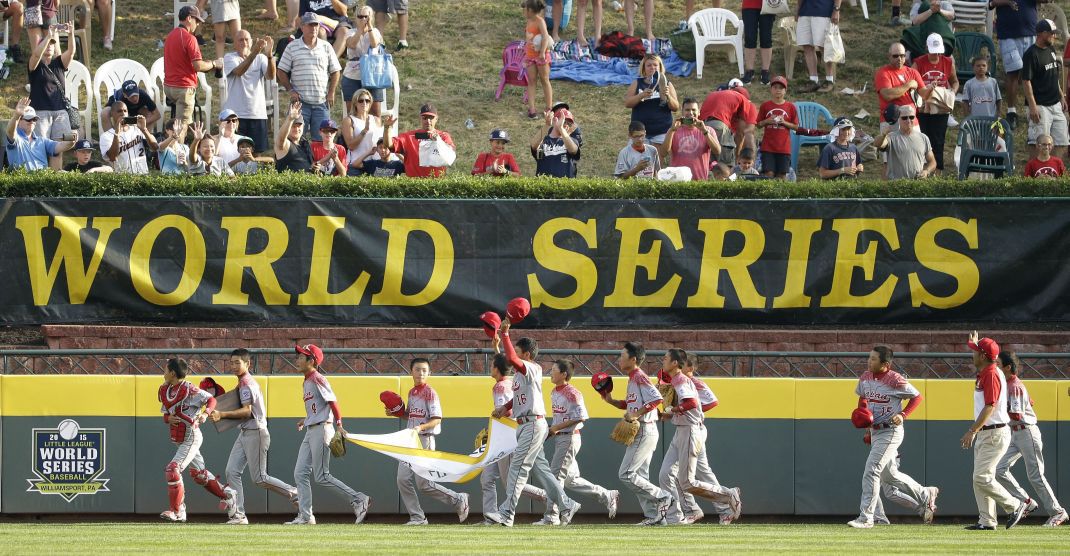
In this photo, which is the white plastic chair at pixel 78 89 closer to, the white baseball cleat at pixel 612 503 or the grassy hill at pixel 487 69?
the grassy hill at pixel 487 69

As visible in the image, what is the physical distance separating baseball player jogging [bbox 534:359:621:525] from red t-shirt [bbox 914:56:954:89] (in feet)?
30.5

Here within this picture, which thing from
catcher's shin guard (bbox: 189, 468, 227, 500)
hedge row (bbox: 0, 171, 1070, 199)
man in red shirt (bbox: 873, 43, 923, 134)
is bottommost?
catcher's shin guard (bbox: 189, 468, 227, 500)

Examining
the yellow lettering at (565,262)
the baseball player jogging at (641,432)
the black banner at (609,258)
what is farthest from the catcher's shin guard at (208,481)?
the yellow lettering at (565,262)

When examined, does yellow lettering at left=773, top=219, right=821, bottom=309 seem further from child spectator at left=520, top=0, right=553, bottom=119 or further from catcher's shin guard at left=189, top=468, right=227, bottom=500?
catcher's shin guard at left=189, top=468, right=227, bottom=500

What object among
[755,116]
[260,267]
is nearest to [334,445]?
[260,267]

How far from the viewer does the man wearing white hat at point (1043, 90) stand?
826 inches

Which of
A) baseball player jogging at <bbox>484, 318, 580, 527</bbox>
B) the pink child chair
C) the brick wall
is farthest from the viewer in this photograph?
the pink child chair

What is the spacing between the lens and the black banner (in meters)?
15.9

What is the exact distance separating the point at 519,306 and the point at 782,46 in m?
13.8

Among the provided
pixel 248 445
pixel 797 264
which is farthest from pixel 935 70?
Answer: pixel 248 445

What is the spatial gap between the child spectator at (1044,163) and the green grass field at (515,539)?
650 centimetres

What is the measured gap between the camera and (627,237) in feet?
53.0

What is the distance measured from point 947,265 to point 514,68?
9.12 m

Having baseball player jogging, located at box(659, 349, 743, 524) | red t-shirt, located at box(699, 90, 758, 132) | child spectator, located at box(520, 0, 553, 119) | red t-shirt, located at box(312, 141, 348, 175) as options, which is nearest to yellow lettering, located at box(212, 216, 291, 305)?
red t-shirt, located at box(312, 141, 348, 175)
